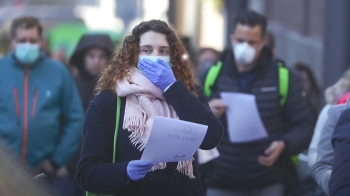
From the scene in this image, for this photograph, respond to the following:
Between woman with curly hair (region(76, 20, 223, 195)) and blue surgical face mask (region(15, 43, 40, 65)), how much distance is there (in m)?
2.72

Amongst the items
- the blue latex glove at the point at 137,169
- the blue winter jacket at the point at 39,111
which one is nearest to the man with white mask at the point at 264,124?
the blue winter jacket at the point at 39,111

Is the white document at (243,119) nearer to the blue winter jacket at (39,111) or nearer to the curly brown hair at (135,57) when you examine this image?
the blue winter jacket at (39,111)

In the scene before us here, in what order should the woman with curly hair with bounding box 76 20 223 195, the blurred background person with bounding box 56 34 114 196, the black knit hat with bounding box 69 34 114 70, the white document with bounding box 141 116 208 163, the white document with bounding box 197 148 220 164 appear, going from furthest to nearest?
1. the black knit hat with bounding box 69 34 114 70
2. the blurred background person with bounding box 56 34 114 196
3. the white document with bounding box 197 148 220 164
4. the woman with curly hair with bounding box 76 20 223 195
5. the white document with bounding box 141 116 208 163

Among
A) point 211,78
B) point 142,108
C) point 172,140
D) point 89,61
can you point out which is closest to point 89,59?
point 89,61

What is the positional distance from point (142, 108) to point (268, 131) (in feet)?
6.90

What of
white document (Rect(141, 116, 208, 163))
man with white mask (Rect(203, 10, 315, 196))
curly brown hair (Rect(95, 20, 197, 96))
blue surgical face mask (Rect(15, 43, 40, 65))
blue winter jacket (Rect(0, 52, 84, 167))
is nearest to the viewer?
white document (Rect(141, 116, 208, 163))

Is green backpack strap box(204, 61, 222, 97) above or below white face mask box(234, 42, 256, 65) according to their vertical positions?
below

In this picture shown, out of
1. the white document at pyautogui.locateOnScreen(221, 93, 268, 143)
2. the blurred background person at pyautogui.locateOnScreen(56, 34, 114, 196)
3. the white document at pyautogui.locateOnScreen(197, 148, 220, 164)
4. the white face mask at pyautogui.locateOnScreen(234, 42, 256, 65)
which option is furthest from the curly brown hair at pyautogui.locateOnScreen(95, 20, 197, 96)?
the blurred background person at pyautogui.locateOnScreen(56, 34, 114, 196)

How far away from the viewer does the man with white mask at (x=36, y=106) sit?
21.4 feet

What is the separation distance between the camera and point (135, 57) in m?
4.11

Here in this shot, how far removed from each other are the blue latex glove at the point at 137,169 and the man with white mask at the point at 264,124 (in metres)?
2.11

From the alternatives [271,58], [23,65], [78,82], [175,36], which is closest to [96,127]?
[175,36]

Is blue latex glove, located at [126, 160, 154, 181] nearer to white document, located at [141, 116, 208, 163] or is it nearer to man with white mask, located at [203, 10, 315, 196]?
white document, located at [141, 116, 208, 163]

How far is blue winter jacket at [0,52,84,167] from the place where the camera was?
6520 millimetres
